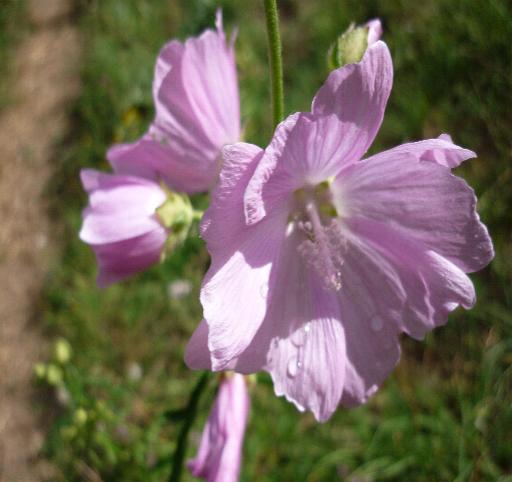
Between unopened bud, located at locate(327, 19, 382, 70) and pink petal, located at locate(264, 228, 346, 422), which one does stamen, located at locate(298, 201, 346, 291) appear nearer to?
pink petal, located at locate(264, 228, 346, 422)

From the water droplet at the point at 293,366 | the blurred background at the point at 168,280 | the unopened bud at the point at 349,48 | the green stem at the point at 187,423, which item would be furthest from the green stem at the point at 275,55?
the blurred background at the point at 168,280

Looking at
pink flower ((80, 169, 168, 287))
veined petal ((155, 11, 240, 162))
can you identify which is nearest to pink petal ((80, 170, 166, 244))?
pink flower ((80, 169, 168, 287))

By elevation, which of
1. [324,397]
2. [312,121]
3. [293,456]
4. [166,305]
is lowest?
[293,456]

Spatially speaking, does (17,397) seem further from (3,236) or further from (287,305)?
(287,305)

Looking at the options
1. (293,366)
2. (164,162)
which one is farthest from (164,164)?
(293,366)

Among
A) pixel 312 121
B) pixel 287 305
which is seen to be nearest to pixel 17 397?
pixel 287 305

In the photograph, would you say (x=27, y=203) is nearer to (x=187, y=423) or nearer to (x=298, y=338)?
(x=187, y=423)

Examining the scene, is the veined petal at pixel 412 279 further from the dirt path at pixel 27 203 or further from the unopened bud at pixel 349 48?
the dirt path at pixel 27 203
